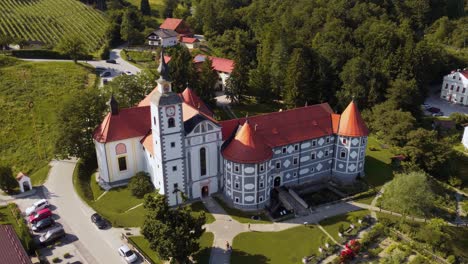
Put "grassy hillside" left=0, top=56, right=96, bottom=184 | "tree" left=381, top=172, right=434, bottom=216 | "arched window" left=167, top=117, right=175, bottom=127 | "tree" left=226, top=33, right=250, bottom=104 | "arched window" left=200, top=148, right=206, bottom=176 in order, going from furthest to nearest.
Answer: "tree" left=226, top=33, right=250, bottom=104 → "grassy hillside" left=0, top=56, right=96, bottom=184 → "arched window" left=200, top=148, right=206, bottom=176 → "arched window" left=167, top=117, right=175, bottom=127 → "tree" left=381, top=172, right=434, bottom=216

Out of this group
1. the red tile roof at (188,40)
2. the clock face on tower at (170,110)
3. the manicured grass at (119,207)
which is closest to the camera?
the clock face on tower at (170,110)

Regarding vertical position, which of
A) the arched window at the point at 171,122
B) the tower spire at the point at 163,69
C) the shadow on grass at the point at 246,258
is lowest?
the shadow on grass at the point at 246,258

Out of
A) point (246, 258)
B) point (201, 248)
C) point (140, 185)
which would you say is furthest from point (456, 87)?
point (140, 185)

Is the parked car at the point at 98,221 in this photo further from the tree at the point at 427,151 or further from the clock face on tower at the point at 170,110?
the tree at the point at 427,151

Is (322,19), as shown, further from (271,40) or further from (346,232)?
(346,232)

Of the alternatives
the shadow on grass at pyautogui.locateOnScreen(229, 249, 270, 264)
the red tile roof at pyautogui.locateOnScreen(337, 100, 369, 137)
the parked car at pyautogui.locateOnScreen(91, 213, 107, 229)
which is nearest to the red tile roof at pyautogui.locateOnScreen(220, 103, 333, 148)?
the red tile roof at pyautogui.locateOnScreen(337, 100, 369, 137)

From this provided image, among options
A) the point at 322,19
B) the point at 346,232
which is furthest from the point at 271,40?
the point at 346,232

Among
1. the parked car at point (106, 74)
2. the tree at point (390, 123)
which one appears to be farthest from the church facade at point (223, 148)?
the parked car at point (106, 74)

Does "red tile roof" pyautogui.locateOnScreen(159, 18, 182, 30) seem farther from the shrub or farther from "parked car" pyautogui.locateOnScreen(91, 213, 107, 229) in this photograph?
"parked car" pyautogui.locateOnScreen(91, 213, 107, 229)
